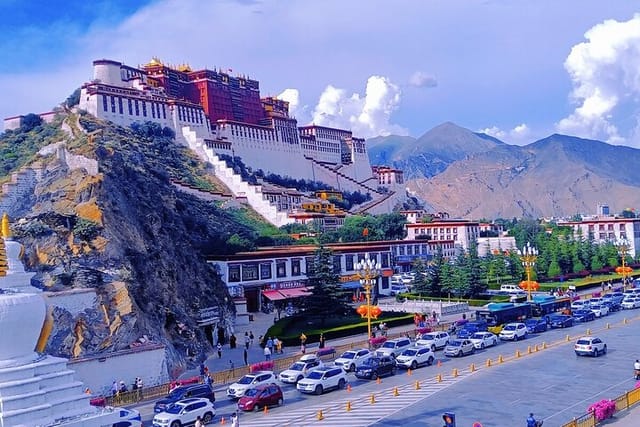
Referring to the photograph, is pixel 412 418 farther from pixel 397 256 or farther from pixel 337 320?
pixel 397 256

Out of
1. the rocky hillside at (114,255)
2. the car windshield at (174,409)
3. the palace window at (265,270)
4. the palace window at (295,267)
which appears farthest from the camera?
the palace window at (295,267)

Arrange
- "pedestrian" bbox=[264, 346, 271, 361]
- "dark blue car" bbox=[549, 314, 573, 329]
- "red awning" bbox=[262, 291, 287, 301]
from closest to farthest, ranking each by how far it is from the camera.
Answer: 1. "pedestrian" bbox=[264, 346, 271, 361]
2. "dark blue car" bbox=[549, 314, 573, 329]
3. "red awning" bbox=[262, 291, 287, 301]

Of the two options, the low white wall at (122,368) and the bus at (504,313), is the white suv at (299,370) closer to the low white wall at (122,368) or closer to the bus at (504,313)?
the low white wall at (122,368)

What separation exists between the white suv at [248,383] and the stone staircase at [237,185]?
49144mm

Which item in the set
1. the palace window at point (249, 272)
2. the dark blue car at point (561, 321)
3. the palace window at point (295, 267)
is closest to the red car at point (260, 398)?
the dark blue car at point (561, 321)

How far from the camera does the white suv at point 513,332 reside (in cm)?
3512

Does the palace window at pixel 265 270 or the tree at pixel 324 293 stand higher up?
the palace window at pixel 265 270

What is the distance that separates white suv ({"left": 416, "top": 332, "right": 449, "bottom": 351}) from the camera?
32.6 m

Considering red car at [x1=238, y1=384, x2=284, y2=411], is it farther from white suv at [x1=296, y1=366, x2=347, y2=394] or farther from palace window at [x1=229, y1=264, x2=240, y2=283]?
palace window at [x1=229, y1=264, x2=240, y2=283]

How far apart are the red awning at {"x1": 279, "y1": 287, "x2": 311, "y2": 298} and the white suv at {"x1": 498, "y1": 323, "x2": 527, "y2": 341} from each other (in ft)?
47.2

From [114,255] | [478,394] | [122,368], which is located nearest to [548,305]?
[478,394]

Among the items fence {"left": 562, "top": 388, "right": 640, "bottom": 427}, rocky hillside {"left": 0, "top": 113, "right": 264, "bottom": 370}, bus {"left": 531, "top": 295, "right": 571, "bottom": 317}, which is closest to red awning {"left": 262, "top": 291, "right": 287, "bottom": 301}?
rocky hillside {"left": 0, "top": 113, "right": 264, "bottom": 370}

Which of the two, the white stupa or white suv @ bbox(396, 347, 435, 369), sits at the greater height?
the white stupa

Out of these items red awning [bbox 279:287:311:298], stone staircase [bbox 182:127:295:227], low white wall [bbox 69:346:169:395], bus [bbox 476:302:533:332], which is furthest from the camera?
stone staircase [bbox 182:127:295:227]
